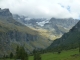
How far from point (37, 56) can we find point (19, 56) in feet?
80.2

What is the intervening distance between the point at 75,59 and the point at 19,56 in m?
36.6

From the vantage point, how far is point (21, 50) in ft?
465

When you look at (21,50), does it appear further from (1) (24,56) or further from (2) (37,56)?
(2) (37,56)

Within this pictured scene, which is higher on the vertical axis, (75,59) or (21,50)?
(21,50)

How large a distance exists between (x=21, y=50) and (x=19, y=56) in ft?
13.7

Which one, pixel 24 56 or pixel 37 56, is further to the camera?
pixel 37 56

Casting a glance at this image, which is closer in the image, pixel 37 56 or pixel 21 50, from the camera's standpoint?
pixel 21 50

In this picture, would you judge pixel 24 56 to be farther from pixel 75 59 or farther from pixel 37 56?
pixel 75 59

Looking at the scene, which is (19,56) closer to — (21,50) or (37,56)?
(21,50)

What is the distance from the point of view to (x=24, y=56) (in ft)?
466

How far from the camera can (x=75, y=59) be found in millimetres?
140500

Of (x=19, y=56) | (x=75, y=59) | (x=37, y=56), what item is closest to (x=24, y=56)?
(x=19, y=56)

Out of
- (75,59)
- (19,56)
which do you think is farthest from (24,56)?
(75,59)

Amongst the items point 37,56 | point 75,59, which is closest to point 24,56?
point 37,56
